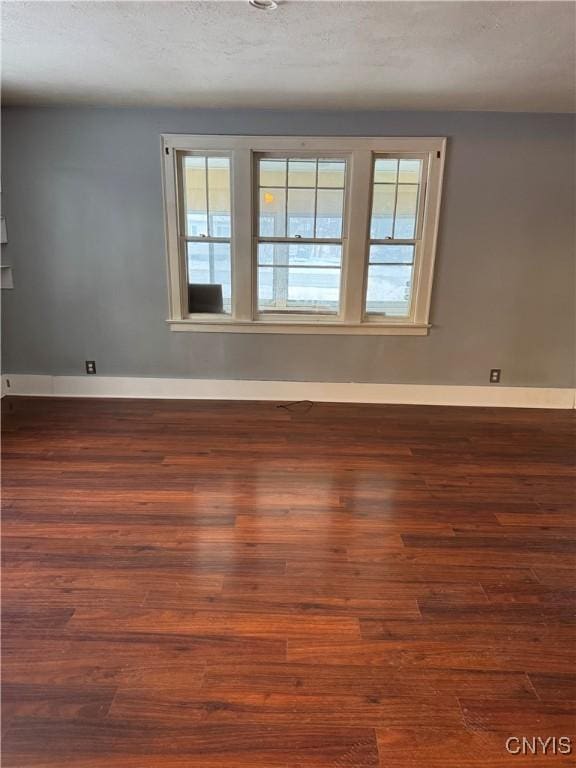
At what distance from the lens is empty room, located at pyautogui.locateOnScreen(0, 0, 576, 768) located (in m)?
1.49

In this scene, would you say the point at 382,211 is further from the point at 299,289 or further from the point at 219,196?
the point at 219,196

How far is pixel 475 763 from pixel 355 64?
321 cm

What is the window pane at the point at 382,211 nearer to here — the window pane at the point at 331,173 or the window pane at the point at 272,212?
the window pane at the point at 331,173

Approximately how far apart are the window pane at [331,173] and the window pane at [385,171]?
0.27 m

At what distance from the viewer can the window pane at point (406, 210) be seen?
12.5 feet

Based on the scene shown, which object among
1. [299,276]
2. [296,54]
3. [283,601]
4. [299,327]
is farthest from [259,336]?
[283,601]

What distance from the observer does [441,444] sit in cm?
338

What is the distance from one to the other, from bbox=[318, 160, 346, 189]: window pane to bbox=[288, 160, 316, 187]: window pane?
58 millimetres

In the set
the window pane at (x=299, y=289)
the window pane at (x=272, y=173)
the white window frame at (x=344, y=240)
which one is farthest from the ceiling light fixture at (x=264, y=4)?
the window pane at (x=299, y=289)

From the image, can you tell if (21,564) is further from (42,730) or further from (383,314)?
(383,314)

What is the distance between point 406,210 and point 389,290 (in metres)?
0.67

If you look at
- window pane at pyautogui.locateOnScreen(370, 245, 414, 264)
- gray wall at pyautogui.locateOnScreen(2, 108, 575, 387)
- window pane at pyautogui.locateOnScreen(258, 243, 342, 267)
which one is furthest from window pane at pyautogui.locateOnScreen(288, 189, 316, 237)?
window pane at pyautogui.locateOnScreen(370, 245, 414, 264)

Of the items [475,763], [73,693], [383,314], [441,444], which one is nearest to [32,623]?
[73,693]

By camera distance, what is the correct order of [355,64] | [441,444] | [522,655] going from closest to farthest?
[522,655], [355,64], [441,444]
